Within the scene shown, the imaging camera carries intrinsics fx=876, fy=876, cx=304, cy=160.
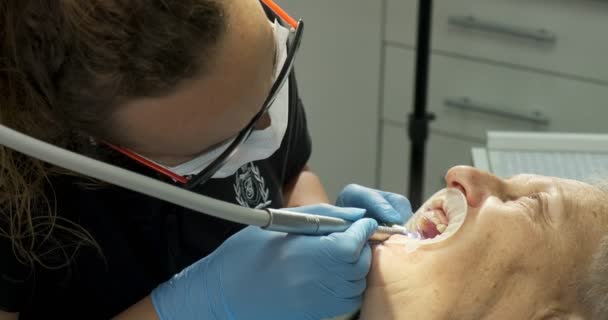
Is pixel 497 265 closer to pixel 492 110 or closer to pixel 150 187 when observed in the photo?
pixel 150 187

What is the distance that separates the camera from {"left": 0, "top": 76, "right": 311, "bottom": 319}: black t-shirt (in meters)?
1.31

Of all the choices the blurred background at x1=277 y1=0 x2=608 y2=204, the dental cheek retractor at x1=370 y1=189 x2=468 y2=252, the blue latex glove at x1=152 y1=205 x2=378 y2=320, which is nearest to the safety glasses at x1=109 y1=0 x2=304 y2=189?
the blue latex glove at x1=152 y1=205 x2=378 y2=320

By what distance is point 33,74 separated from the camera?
110 centimetres

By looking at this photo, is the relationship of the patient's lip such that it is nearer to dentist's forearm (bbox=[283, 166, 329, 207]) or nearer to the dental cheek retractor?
the dental cheek retractor

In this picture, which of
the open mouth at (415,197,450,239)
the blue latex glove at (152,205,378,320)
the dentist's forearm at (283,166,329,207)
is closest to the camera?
the blue latex glove at (152,205,378,320)

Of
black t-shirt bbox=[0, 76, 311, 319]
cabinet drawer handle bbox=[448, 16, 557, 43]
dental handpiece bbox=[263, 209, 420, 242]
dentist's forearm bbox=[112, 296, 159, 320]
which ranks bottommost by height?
dentist's forearm bbox=[112, 296, 159, 320]

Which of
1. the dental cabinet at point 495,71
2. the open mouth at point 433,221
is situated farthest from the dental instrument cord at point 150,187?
the dental cabinet at point 495,71

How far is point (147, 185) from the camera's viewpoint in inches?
38.5

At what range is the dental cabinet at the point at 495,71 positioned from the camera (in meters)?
2.51

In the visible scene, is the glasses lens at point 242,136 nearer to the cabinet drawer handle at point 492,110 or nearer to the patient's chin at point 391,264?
the patient's chin at point 391,264

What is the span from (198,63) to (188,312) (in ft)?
1.32

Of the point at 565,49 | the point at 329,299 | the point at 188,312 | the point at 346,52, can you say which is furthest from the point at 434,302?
the point at 346,52

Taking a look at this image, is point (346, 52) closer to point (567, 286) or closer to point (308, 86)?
point (308, 86)

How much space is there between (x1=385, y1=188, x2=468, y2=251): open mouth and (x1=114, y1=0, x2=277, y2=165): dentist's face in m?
0.31
